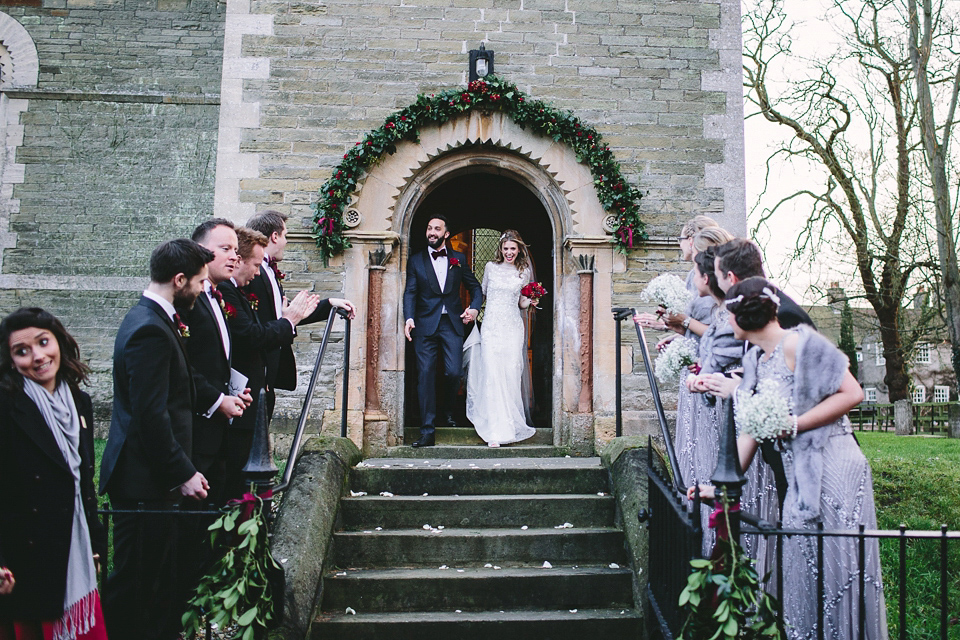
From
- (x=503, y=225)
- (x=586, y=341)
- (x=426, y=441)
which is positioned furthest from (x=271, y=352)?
(x=503, y=225)

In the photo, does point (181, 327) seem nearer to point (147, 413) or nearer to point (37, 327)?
point (147, 413)

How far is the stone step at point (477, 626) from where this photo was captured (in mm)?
4277

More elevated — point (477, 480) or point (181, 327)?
point (181, 327)

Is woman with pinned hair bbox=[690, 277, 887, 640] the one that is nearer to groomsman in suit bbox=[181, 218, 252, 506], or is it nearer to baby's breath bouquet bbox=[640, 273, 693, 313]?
baby's breath bouquet bbox=[640, 273, 693, 313]

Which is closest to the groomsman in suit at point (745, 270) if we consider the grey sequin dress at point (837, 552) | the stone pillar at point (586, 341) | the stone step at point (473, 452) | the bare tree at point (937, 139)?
the grey sequin dress at point (837, 552)

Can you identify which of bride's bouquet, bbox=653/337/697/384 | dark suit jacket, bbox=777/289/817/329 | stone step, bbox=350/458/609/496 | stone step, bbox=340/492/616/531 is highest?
dark suit jacket, bbox=777/289/817/329

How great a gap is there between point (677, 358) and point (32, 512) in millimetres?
3342

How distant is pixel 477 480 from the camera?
5.62 m

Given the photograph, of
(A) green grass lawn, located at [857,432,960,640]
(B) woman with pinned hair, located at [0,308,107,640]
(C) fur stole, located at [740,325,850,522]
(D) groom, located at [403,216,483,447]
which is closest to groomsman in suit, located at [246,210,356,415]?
(B) woman with pinned hair, located at [0,308,107,640]

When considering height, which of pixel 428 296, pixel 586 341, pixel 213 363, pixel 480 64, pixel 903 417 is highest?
pixel 480 64

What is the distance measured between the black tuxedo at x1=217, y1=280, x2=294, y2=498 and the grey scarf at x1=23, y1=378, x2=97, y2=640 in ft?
3.56

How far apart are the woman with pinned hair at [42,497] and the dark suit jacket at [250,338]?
114 centimetres

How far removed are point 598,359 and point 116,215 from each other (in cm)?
735

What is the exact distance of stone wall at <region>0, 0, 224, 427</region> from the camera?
10.5 m
